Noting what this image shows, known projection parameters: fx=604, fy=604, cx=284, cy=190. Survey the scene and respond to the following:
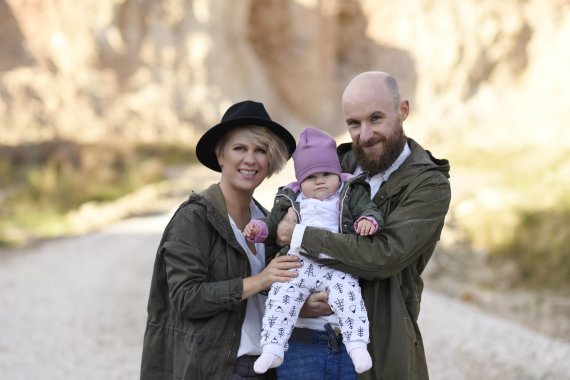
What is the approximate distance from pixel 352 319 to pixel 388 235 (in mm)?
336

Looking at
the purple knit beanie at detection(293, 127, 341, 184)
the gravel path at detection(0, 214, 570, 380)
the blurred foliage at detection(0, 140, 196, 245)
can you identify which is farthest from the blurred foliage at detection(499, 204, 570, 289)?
the blurred foliage at detection(0, 140, 196, 245)

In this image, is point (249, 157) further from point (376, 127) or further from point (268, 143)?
point (376, 127)

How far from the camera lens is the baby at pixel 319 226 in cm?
222

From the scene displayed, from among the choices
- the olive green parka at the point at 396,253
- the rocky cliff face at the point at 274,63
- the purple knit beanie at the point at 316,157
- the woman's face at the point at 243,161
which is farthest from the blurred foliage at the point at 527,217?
the woman's face at the point at 243,161

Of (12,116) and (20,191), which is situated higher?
(12,116)

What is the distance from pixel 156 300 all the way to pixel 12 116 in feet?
47.8

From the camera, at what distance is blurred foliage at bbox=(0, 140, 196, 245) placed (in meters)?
11.2

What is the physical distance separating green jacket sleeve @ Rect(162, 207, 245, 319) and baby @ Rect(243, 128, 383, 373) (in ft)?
0.53

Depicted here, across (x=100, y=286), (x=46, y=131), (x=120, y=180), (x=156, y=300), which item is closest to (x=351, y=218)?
(x=156, y=300)

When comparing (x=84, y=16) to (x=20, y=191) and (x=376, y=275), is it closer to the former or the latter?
(x=20, y=191)

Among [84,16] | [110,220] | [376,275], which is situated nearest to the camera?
[376,275]

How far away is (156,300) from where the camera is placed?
2428mm

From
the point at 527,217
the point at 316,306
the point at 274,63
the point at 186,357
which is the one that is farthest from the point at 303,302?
the point at 274,63

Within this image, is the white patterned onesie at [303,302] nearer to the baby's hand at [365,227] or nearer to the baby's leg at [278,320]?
the baby's leg at [278,320]
